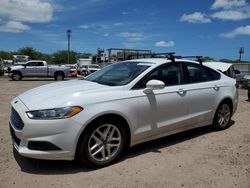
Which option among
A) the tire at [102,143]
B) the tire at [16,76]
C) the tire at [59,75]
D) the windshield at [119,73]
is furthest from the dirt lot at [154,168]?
the tire at [59,75]

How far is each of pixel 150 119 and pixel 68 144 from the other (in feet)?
4.73

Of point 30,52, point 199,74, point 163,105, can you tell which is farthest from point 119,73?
point 30,52

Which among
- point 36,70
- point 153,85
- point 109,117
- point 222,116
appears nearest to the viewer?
point 109,117

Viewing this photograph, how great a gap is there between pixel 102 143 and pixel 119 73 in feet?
4.73

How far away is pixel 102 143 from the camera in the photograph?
4.12m

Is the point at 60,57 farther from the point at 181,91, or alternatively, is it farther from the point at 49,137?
the point at 49,137

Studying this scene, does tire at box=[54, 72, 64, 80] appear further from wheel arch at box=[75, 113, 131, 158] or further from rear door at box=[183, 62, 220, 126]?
wheel arch at box=[75, 113, 131, 158]

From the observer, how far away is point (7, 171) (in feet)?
13.0

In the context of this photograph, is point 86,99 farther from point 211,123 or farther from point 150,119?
point 211,123

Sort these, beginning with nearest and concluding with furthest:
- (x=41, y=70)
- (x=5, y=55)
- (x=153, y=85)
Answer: (x=153, y=85) → (x=41, y=70) → (x=5, y=55)

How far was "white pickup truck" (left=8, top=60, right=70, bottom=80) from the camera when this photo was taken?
25.2 m

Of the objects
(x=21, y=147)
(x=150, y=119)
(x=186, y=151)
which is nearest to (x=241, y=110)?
(x=186, y=151)

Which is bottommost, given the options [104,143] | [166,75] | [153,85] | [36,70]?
[104,143]

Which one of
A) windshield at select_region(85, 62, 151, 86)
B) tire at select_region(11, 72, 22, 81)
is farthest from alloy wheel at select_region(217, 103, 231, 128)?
tire at select_region(11, 72, 22, 81)
